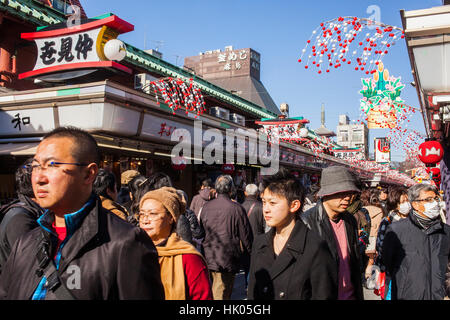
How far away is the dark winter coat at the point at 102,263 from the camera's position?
5.89 ft

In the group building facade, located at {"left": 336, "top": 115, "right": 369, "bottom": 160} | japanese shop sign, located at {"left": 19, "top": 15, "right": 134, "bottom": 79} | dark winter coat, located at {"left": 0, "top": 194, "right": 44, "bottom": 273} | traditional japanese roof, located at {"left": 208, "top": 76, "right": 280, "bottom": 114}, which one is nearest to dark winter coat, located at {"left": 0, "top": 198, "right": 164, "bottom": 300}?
dark winter coat, located at {"left": 0, "top": 194, "right": 44, "bottom": 273}

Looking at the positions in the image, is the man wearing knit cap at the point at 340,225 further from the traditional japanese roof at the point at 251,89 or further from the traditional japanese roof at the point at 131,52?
the traditional japanese roof at the point at 251,89

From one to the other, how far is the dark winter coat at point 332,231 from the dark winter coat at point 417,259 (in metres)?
0.83

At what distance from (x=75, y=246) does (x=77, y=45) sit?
30.7 feet

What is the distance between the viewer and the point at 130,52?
44.3 feet

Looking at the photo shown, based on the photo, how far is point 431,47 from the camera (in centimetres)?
536

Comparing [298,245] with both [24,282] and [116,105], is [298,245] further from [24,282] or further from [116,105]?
[116,105]

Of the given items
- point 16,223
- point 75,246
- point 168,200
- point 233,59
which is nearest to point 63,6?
point 16,223

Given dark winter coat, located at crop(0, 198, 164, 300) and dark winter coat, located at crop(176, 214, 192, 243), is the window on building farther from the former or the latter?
dark winter coat, located at crop(0, 198, 164, 300)

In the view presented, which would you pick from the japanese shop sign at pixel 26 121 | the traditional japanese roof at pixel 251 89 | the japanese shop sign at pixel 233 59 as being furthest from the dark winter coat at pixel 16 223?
the japanese shop sign at pixel 233 59

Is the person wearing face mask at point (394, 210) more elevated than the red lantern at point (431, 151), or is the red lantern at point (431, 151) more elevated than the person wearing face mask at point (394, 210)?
the red lantern at point (431, 151)

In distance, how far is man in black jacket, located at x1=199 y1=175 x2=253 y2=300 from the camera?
19.4ft
